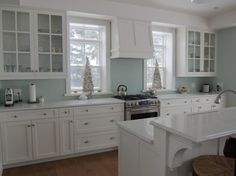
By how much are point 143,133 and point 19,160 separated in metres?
2.19

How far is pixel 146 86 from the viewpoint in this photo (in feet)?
15.1

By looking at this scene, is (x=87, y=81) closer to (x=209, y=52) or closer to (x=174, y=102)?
(x=174, y=102)

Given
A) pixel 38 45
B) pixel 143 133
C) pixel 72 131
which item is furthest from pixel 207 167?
pixel 38 45

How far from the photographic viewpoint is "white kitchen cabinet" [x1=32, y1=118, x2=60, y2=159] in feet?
9.96

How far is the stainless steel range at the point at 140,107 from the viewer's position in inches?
144

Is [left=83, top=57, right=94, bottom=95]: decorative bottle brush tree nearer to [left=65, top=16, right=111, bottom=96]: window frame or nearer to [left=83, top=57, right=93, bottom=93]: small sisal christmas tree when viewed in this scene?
[left=83, top=57, right=93, bottom=93]: small sisal christmas tree

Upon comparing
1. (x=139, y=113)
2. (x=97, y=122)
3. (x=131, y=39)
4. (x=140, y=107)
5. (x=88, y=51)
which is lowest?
(x=97, y=122)

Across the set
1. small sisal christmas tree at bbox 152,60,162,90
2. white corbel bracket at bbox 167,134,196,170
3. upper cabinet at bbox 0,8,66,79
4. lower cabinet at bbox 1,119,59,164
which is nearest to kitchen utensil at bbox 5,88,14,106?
upper cabinet at bbox 0,8,66,79

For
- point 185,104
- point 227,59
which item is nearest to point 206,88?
point 227,59

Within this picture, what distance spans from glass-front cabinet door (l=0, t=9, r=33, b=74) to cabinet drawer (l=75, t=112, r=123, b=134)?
121 cm

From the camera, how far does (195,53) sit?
485cm

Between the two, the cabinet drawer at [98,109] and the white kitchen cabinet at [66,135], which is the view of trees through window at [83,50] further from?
the white kitchen cabinet at [66,135]

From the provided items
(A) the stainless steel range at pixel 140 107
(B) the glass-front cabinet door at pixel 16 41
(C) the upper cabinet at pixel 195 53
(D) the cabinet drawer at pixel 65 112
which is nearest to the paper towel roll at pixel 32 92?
(B) the glass-front cabinet door at pixel 16 41

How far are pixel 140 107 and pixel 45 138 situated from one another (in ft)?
5.69
